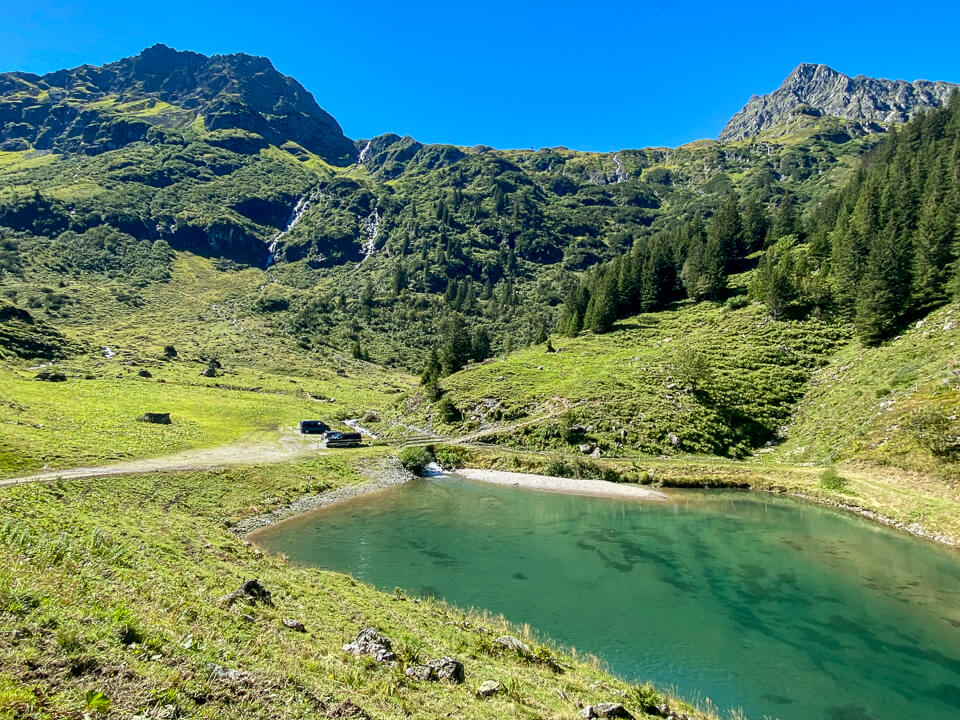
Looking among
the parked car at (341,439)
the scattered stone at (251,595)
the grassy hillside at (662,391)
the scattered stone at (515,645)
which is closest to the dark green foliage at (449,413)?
the grassy hillside at (662,391)

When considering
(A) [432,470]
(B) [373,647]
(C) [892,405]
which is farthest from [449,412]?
(B) [373,647]

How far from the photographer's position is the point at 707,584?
100 feet

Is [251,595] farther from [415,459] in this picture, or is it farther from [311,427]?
[311,427]

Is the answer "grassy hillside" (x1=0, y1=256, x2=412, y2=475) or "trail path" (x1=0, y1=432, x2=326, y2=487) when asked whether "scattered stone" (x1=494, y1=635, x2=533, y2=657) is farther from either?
"grassy hillside" (x1=0, y1=256, x2=412, y2=475)

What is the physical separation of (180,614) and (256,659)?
141 inches

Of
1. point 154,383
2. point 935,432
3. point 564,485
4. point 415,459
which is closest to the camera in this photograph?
point 935,432

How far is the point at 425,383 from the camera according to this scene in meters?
99.4

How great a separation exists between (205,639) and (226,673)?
2.78m

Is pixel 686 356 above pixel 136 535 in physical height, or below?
above

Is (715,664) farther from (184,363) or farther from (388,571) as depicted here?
(184,363)

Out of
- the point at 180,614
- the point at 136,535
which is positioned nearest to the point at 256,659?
the point at 180,614

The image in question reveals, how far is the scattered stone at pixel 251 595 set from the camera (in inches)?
657

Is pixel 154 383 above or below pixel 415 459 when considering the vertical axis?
above

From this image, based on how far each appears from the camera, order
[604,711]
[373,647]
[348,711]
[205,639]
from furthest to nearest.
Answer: [373,647]
[604,711]
[205,639]
[348,711]
